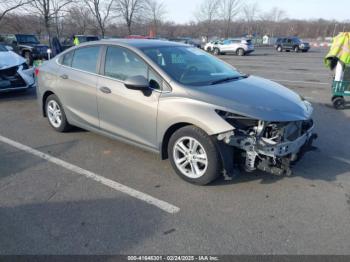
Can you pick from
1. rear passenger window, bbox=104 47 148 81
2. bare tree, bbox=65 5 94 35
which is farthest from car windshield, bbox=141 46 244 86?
bare tree, bbox=65 5 94 35

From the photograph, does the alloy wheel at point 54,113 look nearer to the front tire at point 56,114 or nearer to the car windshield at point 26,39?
the front tire at point 56,114

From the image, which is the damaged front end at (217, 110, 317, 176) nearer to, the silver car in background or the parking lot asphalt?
the silver car in background

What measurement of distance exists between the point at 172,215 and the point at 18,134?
12.5ft

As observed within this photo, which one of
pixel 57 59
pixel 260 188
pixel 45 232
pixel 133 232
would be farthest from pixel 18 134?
pixel 260 188

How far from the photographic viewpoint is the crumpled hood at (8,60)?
26.2 ft

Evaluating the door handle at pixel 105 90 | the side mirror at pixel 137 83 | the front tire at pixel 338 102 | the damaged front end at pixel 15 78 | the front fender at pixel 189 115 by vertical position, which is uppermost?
the side mirror at pixel 137 83

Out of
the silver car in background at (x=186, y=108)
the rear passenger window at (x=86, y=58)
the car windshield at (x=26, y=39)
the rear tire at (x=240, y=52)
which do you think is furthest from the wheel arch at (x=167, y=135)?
the rear tire at (x=240, y=52)

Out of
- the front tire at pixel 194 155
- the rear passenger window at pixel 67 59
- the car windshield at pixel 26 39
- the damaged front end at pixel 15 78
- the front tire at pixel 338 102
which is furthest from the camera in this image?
the car windshield at pixel 26 39

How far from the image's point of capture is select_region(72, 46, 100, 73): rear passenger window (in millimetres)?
4507

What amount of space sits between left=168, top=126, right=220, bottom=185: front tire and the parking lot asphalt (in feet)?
0.47

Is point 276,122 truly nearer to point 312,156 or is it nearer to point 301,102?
point 301,102

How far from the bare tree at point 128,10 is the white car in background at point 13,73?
35.3 meters

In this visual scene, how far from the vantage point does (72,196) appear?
3.38 m

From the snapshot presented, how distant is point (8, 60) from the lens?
8.24 m
